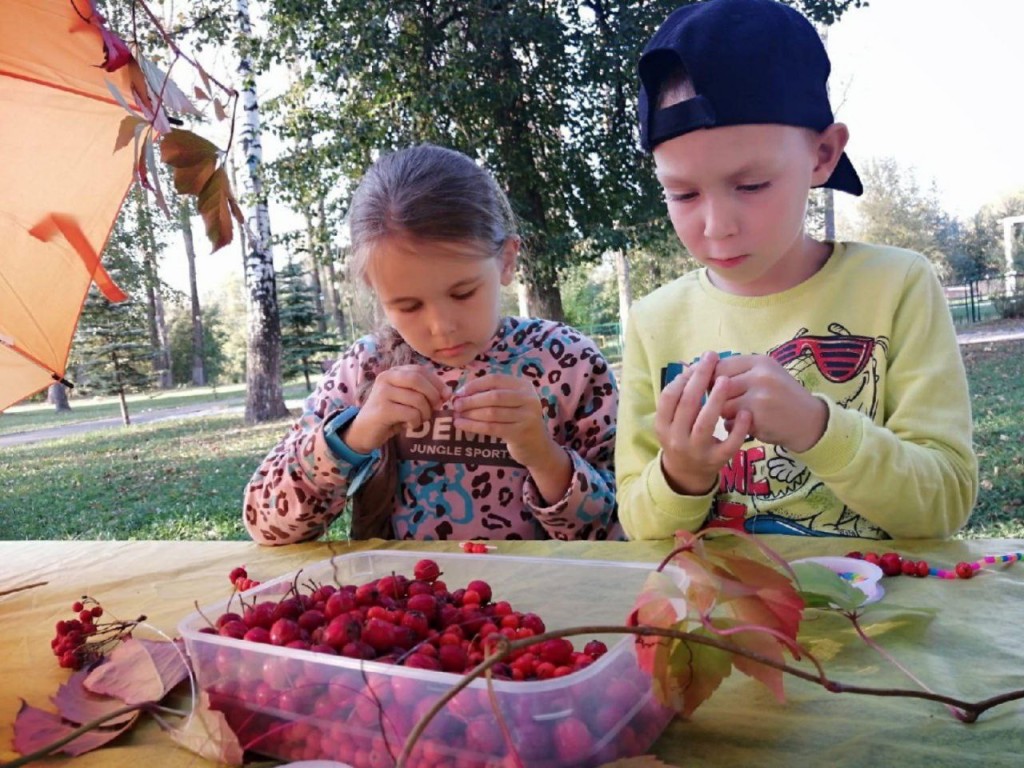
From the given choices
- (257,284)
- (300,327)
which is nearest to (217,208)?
(257,284)

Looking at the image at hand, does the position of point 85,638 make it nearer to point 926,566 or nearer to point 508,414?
point 508,414

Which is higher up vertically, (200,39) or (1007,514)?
(200,39)

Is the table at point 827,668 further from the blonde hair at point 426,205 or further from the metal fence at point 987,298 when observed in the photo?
the metal fence at point 987,298

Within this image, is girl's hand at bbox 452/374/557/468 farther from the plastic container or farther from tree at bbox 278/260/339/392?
tree at bbox 278/260/339/392

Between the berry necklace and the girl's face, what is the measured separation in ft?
2.10

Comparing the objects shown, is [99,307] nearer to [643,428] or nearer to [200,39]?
[200,39]

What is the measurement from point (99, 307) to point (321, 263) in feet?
10.7

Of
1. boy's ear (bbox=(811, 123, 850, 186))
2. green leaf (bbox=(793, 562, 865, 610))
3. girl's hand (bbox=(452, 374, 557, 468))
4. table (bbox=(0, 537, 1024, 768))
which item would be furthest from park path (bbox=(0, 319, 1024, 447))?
green leaf (bbox=(793, 562, 865, 610))

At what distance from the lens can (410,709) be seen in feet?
1.65

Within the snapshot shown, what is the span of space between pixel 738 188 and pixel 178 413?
1237 centimetres

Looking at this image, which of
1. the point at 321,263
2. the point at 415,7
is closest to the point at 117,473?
the point at 321,263

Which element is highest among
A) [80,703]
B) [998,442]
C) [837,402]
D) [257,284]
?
[257,284]

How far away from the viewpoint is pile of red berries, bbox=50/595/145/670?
2.75 feet

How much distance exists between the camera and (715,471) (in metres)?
1.05
